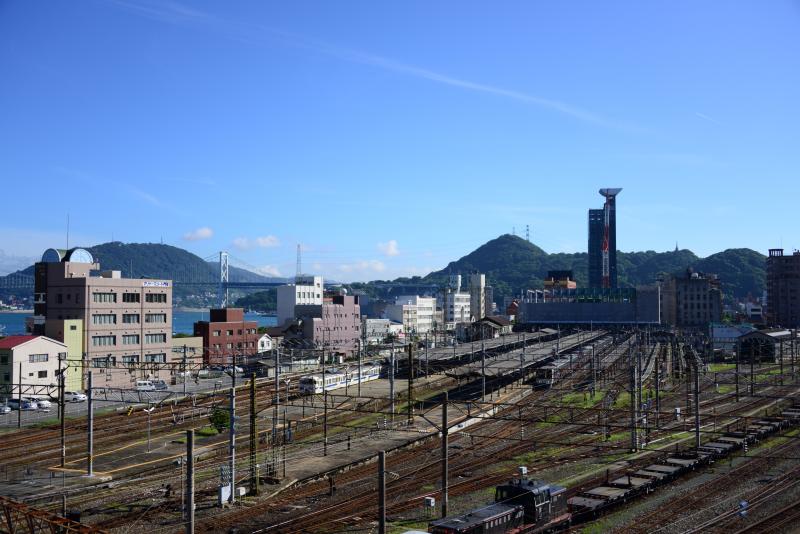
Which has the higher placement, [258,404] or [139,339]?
[139,339]

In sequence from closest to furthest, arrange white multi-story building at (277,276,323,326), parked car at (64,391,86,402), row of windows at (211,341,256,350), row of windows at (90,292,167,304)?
parked car at (64,391,86,402)
row of windows at (90,292,167,304)
row of windows at (211,341,256,350)
white multi-story building at (277,276,323,326)

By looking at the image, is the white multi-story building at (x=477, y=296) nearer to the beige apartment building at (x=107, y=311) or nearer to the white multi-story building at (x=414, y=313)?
the white multi-story building at (x=414, y=313)

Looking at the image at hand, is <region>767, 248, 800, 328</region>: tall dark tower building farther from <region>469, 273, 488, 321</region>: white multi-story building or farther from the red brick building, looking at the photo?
the red brick building

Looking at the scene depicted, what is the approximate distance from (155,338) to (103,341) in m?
3.41

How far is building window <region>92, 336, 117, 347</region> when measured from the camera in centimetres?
3709

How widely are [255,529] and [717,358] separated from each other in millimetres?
48593

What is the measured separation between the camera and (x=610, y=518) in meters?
15.5

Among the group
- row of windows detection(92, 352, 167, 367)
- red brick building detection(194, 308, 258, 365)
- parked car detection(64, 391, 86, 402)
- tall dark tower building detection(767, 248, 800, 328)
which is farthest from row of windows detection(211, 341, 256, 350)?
tall dark tower building detection(767, 248, 800, 328)

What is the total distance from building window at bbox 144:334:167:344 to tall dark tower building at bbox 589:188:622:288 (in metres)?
96.1

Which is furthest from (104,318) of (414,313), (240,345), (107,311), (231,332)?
(414,313)

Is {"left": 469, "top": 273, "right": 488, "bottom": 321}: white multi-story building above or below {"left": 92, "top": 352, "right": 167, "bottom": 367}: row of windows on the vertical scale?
above

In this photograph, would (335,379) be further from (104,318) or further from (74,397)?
(74,397)

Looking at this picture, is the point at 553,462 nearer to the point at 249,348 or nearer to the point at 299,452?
the point at 299,452

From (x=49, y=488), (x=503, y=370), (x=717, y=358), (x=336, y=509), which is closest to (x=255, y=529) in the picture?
(x=336, y=509)
